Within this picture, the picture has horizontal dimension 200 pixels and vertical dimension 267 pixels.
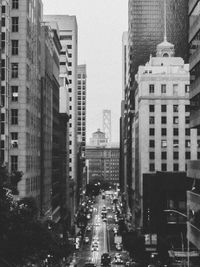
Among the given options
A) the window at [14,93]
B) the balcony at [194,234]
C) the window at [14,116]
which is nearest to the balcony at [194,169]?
the balcony at [194,234]

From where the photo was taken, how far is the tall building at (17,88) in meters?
73.9

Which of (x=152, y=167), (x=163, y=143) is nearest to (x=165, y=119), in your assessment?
(x=163, y=143)

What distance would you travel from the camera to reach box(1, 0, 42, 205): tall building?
73938mm

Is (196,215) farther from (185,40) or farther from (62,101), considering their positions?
(185,40)

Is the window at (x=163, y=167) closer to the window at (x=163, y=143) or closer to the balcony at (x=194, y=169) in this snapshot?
the window at (x=163, y=143)

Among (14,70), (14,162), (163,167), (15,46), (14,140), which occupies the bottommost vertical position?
(14,162)

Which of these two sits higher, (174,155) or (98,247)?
(174,155)

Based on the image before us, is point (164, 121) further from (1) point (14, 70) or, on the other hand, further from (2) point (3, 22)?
(2) point (3, 22)

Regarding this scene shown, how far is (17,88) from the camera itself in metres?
77.8

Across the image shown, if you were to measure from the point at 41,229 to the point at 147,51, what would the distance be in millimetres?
142646

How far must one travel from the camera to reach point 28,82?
80.7 m

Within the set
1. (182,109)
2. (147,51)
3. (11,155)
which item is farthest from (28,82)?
(147,51)

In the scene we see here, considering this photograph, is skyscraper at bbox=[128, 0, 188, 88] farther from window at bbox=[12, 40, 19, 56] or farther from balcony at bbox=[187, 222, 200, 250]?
balcony at bbox=[187, 222, 200, 250]

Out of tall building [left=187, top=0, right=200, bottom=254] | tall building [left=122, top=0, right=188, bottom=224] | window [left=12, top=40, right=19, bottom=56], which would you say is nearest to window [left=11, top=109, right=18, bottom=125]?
window [left=12, top=40, right=19, bottom=56]
